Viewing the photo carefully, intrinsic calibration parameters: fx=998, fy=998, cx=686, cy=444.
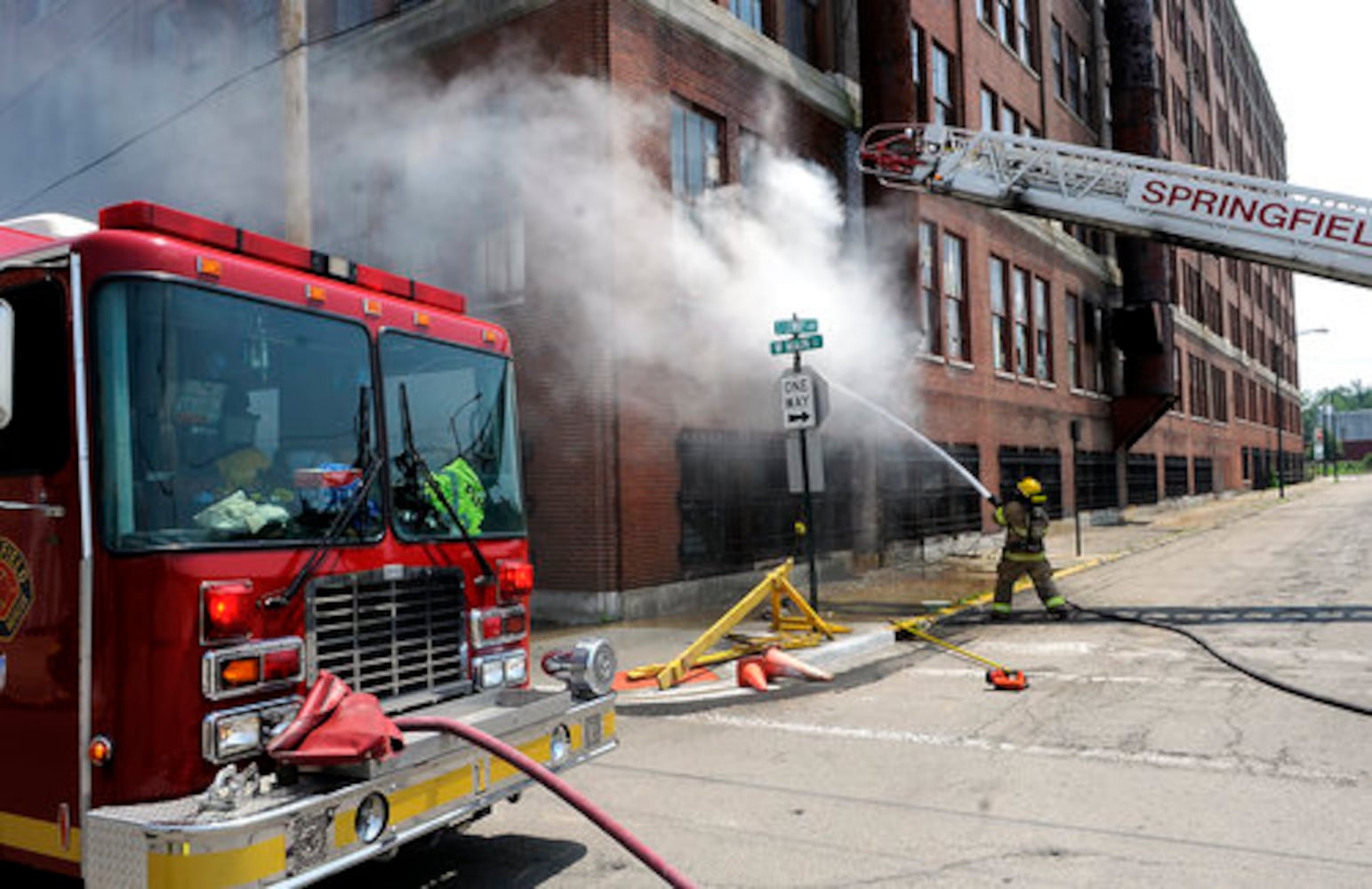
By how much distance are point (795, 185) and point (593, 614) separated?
24.0ft

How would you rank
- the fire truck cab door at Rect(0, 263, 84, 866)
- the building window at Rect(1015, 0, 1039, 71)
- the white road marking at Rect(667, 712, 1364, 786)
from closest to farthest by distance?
the fire truck cab door at Rect(0, 263, 84, 866) → the white road marking at Rect(667, 712, 1364, 786) → the building window at Rect(1015, 0, 1039, 71)

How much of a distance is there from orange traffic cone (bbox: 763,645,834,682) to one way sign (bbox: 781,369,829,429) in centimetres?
279

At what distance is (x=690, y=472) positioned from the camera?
12.1 m

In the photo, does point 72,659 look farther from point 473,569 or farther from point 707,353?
point 707,353

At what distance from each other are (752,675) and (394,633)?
4.34 metres

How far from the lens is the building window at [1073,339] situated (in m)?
25.8

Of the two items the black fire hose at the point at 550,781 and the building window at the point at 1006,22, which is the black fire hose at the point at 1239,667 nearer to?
the black fire hose at the point at 550,781

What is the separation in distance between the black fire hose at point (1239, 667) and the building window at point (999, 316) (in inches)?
452

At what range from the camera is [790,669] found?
773 centimetres

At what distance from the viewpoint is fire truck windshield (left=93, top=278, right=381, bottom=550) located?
295 cm

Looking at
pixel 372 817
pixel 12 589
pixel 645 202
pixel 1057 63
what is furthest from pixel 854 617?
pixel 1057 63

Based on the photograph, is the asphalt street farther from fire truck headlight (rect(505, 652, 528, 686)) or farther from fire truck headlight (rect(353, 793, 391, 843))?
fire truck headlight (rect(353, 793, 391, 843))

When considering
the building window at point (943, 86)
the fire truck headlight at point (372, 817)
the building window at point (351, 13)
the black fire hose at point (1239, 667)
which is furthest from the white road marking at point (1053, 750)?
the building window at point (943, 86)

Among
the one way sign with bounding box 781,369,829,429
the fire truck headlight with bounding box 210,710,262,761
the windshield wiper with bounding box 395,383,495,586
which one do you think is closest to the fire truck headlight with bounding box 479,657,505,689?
the windshield wiper with bounding box 395,383,495,586
